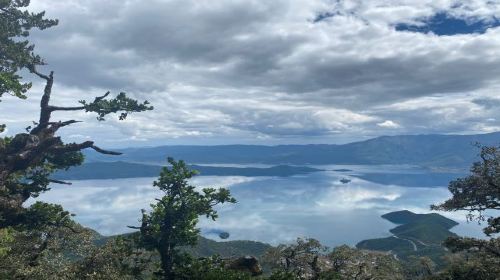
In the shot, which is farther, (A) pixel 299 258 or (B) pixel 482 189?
(A) pixel 299 258

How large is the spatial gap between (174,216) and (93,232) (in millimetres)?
9860

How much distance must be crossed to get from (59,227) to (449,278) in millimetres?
39180

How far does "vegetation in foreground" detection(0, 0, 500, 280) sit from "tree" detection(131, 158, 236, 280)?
12 centimetres

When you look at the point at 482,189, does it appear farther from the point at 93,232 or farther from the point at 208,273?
the point at 93,232

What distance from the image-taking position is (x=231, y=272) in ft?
94.6

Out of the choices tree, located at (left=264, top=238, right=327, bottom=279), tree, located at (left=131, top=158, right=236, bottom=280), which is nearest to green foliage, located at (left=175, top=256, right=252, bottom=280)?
tree, located at (left=131, top=158, right=236, bottom=280)

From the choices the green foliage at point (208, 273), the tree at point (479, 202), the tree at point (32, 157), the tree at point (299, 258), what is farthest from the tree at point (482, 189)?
the tree at point (32, 157)

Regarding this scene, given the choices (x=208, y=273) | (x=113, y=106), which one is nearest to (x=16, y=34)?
(x=113, y=106)

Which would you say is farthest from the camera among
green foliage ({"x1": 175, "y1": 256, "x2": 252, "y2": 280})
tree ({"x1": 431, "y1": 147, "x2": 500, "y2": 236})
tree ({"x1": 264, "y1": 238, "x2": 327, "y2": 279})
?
tree ({"x1": 264, "y1": 238, "x2": 327, "y2": 279})

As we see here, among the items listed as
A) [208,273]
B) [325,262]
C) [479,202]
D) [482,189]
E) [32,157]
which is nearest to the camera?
[208,273]

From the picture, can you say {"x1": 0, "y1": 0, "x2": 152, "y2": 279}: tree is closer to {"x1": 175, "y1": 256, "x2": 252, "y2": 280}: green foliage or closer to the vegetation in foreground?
the vegetation in foreground

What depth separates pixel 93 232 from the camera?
1791 inches

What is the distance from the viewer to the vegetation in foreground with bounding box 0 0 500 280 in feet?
103

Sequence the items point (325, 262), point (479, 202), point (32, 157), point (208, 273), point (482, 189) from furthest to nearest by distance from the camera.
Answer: point (325, 262) < point (32, 157) < point (479, 202) < point (482, 189) < point (208, 273)
